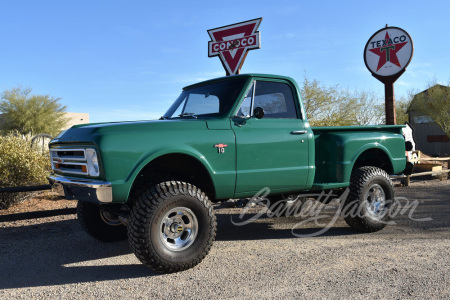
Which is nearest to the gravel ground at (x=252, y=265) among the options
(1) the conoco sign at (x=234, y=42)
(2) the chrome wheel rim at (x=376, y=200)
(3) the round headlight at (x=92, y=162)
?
(2) the chrome wheel rim at (x=376, y=200)

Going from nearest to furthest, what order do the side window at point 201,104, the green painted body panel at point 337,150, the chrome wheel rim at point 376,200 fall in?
the side window at point 201,104 < the green painted body panel at point 337,150 < the chrome wheel rim at point 376,200

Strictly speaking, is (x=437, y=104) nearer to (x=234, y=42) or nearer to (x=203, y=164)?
(x=234, y=42)

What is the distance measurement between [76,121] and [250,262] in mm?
40979

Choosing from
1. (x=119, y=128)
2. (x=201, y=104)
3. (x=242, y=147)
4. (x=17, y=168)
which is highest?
(x=201, y=104)

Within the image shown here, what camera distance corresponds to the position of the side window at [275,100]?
5270 mm

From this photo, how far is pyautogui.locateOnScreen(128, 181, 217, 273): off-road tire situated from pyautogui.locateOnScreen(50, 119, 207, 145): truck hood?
1.91 feet

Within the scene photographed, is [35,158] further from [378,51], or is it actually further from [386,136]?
[378,51]

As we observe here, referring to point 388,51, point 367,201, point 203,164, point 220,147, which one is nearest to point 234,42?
point 388,51

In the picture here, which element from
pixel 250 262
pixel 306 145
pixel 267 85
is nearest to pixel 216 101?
pixel 267 85

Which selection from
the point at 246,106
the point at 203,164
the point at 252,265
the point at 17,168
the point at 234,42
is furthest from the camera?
the point at 234,42

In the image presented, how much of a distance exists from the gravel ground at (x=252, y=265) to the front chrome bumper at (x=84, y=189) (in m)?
0.78

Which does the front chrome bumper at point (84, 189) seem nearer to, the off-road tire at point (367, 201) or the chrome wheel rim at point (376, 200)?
the off-road tire at point (367, 201)

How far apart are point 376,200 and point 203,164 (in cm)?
303

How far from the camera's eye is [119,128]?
4141mm
